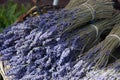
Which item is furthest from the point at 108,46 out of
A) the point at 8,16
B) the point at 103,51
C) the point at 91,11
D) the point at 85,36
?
the point at 8,16

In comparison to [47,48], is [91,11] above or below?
above

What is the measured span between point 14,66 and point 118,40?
55cm

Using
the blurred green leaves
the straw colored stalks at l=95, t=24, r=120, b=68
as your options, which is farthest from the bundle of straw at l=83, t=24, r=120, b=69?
the blurred green leaves

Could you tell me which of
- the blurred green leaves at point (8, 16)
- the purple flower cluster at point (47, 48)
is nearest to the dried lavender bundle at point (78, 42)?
the purple flower cluster at point (47, 48)

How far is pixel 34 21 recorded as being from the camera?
1.81 m

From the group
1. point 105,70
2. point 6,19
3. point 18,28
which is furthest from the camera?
point 6,19

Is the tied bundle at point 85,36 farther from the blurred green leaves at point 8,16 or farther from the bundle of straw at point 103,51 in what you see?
the blurred green leaves at point 8,16

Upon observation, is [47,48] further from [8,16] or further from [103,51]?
[8,16]

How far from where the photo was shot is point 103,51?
1.68 metres

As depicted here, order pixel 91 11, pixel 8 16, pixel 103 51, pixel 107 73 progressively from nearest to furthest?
pixel 107 73 → pixel 103 51 → pixel 91 11 → pixel 8 16

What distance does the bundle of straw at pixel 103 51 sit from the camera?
1.65 m

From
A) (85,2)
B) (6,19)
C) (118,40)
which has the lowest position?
(6,19)

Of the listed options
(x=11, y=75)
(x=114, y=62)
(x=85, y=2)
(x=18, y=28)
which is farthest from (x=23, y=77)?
(x=85, y=2)

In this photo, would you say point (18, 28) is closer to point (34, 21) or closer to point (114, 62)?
point (34, 21)
